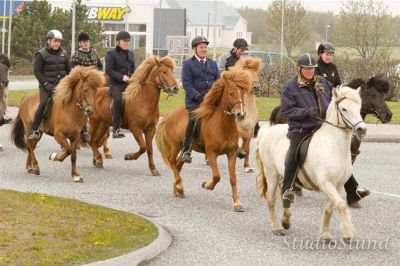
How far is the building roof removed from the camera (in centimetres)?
15375

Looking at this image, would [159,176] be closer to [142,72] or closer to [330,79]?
[142,72]

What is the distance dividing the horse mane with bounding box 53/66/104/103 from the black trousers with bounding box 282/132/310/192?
5.93 metres

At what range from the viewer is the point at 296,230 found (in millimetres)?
11867

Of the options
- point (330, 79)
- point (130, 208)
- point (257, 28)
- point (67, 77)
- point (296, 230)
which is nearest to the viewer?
point (296, 230)

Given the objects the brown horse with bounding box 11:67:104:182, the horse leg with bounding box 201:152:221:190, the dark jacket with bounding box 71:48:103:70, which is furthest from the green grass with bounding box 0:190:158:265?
the dark jacket with bounding box 71:48:103:70

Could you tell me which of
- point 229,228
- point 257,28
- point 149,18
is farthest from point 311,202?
point 257,28

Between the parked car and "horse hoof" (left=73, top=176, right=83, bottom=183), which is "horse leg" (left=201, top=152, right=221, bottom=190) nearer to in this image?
"horse hoof" (left=73, top=176, right=83, bottom=183)

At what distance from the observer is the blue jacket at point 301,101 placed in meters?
11.2

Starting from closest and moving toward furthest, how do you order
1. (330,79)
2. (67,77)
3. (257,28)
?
(330,79)
(67,77)
(257,28)

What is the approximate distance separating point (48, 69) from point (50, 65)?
3.2 inches

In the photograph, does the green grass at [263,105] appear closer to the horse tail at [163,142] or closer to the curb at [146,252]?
the horse tail at [163,142]

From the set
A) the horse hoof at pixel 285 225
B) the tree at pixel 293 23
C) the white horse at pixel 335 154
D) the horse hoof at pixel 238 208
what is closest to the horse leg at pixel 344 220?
the white horse at pixel 335 154

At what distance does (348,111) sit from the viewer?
1051cm

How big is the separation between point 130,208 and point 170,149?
1681 mm
